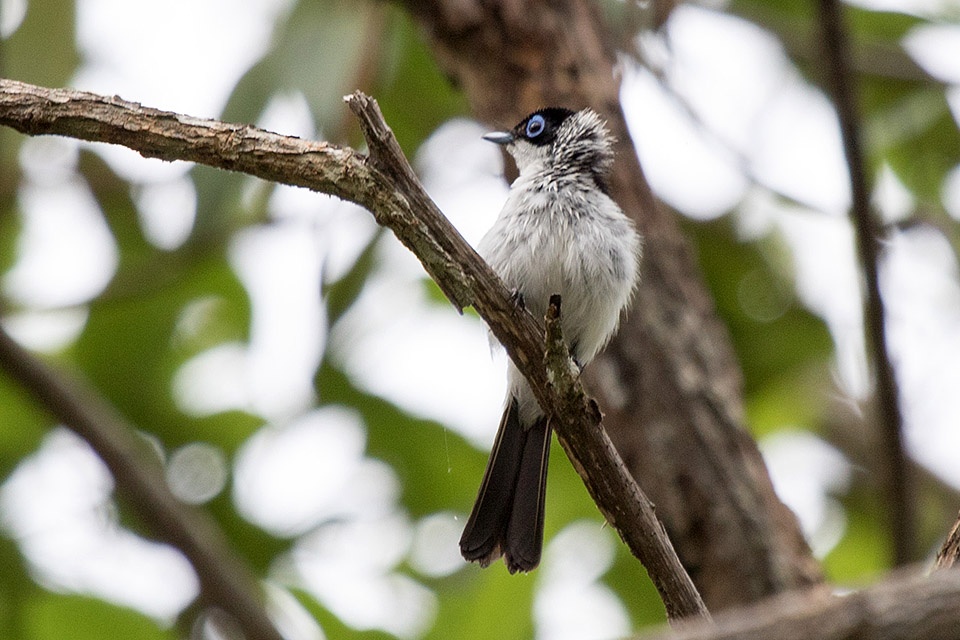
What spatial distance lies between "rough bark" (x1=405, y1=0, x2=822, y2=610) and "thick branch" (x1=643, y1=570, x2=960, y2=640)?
291cm

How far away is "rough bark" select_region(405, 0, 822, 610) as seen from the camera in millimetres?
4668

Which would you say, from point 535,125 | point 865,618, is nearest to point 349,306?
point 535,125

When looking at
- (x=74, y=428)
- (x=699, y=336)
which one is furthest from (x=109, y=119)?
(x=699, y=336)

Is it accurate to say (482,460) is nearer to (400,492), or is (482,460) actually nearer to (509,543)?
(400,492)

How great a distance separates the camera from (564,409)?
2.87 m

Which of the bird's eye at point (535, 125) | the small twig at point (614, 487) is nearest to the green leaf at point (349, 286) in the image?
the bird's eye at point (535, 125)

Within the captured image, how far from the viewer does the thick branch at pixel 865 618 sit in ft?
4.98

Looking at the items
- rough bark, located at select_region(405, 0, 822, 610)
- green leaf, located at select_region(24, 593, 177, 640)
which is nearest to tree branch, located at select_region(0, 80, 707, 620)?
rough bark, located at select_region(405, 0, 822, 610)

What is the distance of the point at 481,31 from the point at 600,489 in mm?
2679

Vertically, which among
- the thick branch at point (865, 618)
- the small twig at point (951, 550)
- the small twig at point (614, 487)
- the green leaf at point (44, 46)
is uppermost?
the green leaf at point (44, 46)

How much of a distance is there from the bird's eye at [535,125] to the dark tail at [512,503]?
3.96ft

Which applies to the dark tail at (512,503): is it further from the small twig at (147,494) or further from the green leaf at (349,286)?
the green leaf at (349,286)

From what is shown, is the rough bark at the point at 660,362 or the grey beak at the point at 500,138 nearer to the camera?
the rough bark at the point at 660,362

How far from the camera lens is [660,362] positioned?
4785 mm
